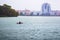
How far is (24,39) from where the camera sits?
1227 centimetres

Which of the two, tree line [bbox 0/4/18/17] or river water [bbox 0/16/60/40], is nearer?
river water [bbox 0/16/60/40]

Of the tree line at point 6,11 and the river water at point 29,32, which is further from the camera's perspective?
the tree line at point 6,11

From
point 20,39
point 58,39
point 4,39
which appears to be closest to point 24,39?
point 20,39

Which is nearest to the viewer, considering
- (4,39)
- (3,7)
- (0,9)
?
(4,39)

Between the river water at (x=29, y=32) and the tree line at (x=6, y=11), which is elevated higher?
the tree line at (x=6, y=11)

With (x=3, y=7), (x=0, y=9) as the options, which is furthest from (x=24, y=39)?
(x=3, y=7)

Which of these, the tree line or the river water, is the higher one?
the tree line

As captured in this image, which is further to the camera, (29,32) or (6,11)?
(6,11)

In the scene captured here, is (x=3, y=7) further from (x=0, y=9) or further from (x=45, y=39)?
(x=45, y=39)

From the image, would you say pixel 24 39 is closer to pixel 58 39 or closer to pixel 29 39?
pixel 29 39

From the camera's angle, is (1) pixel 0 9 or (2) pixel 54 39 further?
(1) pixel 0 9

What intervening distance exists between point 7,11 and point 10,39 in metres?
22.4

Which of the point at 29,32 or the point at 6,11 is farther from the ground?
the point at 6,11

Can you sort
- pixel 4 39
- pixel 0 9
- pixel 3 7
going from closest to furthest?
pixel 4 39, pixel 0 9, pixel 3 7
